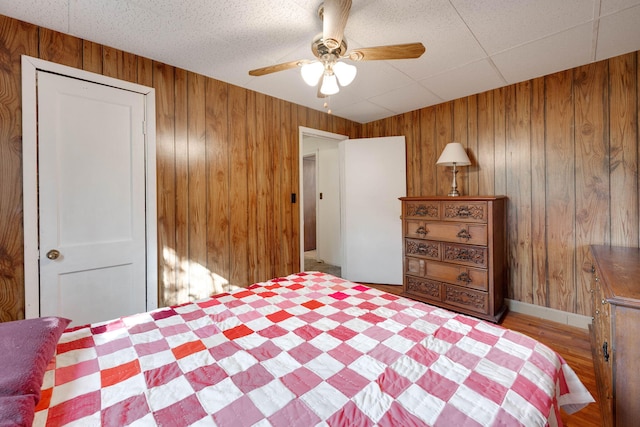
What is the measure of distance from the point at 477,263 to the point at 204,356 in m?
2.41

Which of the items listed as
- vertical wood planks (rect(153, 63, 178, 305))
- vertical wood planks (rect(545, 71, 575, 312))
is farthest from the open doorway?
vertical wood planks (rect(545, 71, 575, 312))

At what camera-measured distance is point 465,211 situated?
102 inches

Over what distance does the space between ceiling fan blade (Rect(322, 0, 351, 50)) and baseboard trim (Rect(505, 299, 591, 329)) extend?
2.92m

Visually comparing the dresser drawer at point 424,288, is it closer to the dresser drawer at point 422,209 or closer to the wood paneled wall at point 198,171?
the dresser drawer at point 422,209

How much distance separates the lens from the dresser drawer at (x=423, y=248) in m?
2.81

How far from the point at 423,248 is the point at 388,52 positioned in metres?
2.03

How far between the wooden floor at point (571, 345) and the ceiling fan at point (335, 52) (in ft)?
6.75

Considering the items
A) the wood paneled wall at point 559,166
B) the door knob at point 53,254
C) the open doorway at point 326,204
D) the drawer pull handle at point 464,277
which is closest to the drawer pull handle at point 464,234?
the drawer pull handle at point 464,277

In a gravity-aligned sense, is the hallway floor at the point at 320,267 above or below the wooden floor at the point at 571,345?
above

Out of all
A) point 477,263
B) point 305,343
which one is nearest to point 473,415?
point 305,343

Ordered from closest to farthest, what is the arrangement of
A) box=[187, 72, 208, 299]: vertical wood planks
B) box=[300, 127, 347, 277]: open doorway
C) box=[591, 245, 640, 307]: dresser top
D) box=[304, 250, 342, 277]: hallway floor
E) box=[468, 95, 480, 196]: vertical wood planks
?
box=[591, 245, 640, 307]: dresser top → box=[187, 72, 208, 299]: vertical wood planks → box=[468, 95, 480, 196]: vertical wood planks → box=[304, 250, 342, 277]: hallway floor → box=[300, 127, 347, 277]: open doorway

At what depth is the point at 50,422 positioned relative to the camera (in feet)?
2.35

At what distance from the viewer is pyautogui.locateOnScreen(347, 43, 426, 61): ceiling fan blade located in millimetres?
1408

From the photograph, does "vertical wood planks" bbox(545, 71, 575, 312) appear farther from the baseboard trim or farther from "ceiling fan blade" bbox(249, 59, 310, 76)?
"ceiling fan blade" bbox(249, 59, 310, 76)
